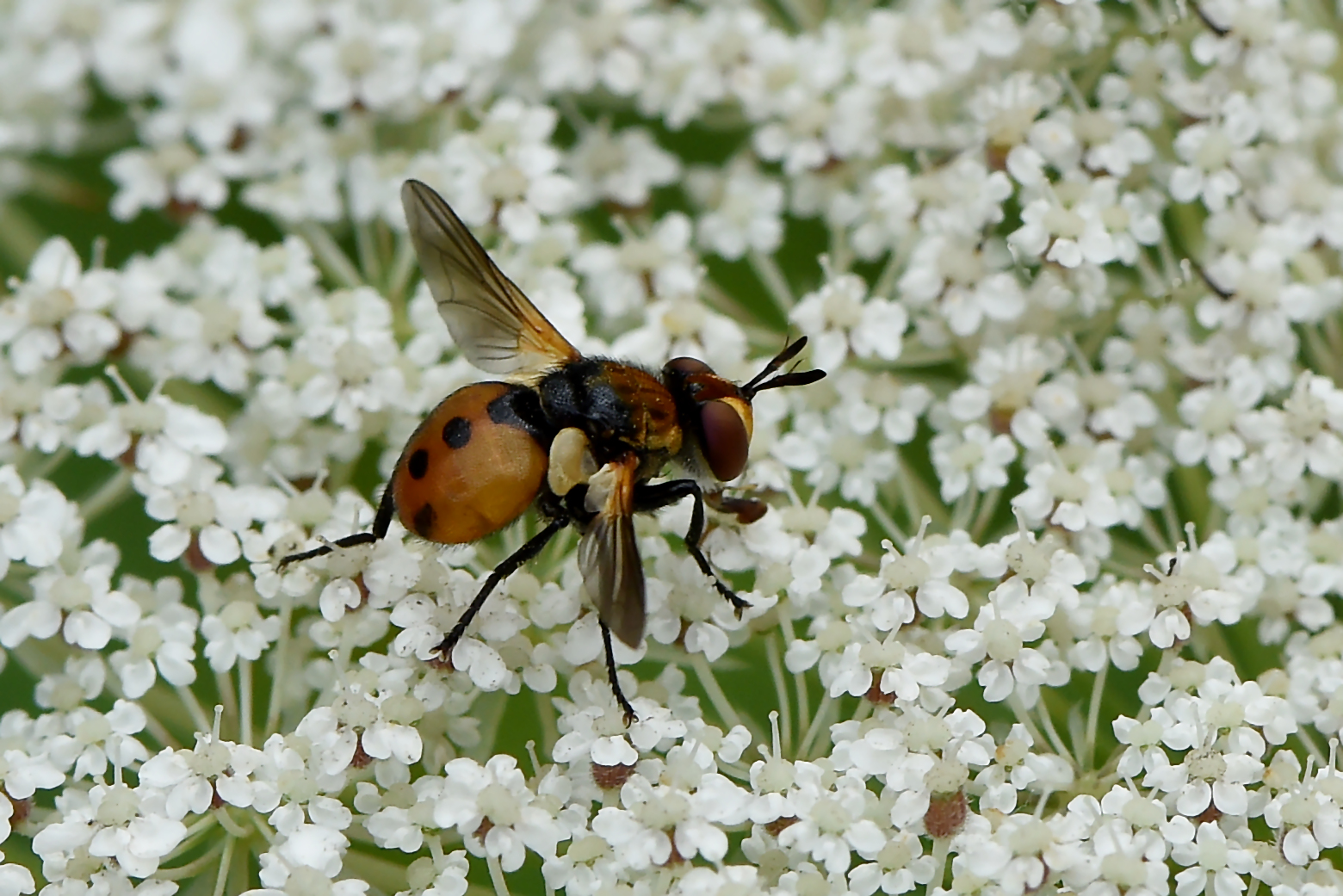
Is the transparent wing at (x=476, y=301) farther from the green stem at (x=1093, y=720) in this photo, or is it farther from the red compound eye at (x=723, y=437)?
the green stem at (x=1093, y=720)

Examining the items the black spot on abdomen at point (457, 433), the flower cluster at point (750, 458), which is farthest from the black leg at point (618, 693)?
the black spot on abdomen at point (457, 433)

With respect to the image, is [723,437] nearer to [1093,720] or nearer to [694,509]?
[694,509]

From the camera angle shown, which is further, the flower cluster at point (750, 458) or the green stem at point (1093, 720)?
the green stem at point (1093, 720)

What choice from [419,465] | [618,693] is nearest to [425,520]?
[419,465]

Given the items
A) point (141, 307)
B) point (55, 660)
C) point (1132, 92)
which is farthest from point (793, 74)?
point (55, 660)

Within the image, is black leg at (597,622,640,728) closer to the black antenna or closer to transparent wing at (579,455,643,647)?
transparent wing at (579,455,643,647)

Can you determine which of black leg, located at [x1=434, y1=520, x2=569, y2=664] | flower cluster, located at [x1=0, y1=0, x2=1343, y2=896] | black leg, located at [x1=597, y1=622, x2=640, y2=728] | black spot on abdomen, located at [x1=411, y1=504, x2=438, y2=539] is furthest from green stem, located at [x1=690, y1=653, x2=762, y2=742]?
black spot on abdomen, located at [x1=411, y1=504, x2=438, y2=539]

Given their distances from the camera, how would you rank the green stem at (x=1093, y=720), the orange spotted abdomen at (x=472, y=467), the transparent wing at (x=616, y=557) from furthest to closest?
the green stem at (x=1093, y=720), the orange spotted abdomen at (x=472, y=467), the transparent wing at (x=616, y=557)
